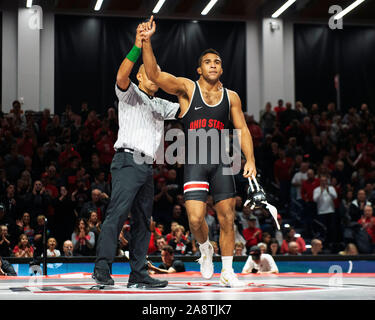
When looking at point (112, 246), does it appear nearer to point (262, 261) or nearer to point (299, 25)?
point (262, 261)

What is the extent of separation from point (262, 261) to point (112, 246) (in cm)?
409

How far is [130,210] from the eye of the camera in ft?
14.6

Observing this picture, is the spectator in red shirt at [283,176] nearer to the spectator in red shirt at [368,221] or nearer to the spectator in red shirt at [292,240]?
the spectator in red shirt at [368,221]

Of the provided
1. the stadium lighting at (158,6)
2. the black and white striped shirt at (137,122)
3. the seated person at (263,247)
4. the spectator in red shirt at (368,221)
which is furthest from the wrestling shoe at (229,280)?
the stadium lighting at (158,6)

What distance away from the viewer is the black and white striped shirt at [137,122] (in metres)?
4.41

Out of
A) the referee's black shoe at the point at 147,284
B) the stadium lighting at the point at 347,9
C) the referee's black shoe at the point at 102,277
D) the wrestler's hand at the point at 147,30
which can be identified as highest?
the stadium lighting at the point at 347,9

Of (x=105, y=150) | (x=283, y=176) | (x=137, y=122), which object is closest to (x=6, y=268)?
(x=137, y=122)

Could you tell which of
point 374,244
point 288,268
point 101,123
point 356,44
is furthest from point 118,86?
point 356,44

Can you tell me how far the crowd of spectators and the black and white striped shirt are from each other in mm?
3635

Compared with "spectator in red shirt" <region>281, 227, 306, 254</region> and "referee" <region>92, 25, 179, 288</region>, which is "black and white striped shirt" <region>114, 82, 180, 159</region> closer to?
"referee" <region>92, 25, 179, 288</region>

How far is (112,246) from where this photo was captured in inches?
167

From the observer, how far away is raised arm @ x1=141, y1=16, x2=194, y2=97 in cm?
443

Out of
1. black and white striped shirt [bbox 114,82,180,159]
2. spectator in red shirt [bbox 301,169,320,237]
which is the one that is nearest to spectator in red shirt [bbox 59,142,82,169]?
spectator in red shirt [bbox 301,169,320,237]

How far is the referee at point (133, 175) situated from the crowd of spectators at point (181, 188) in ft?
11.4
